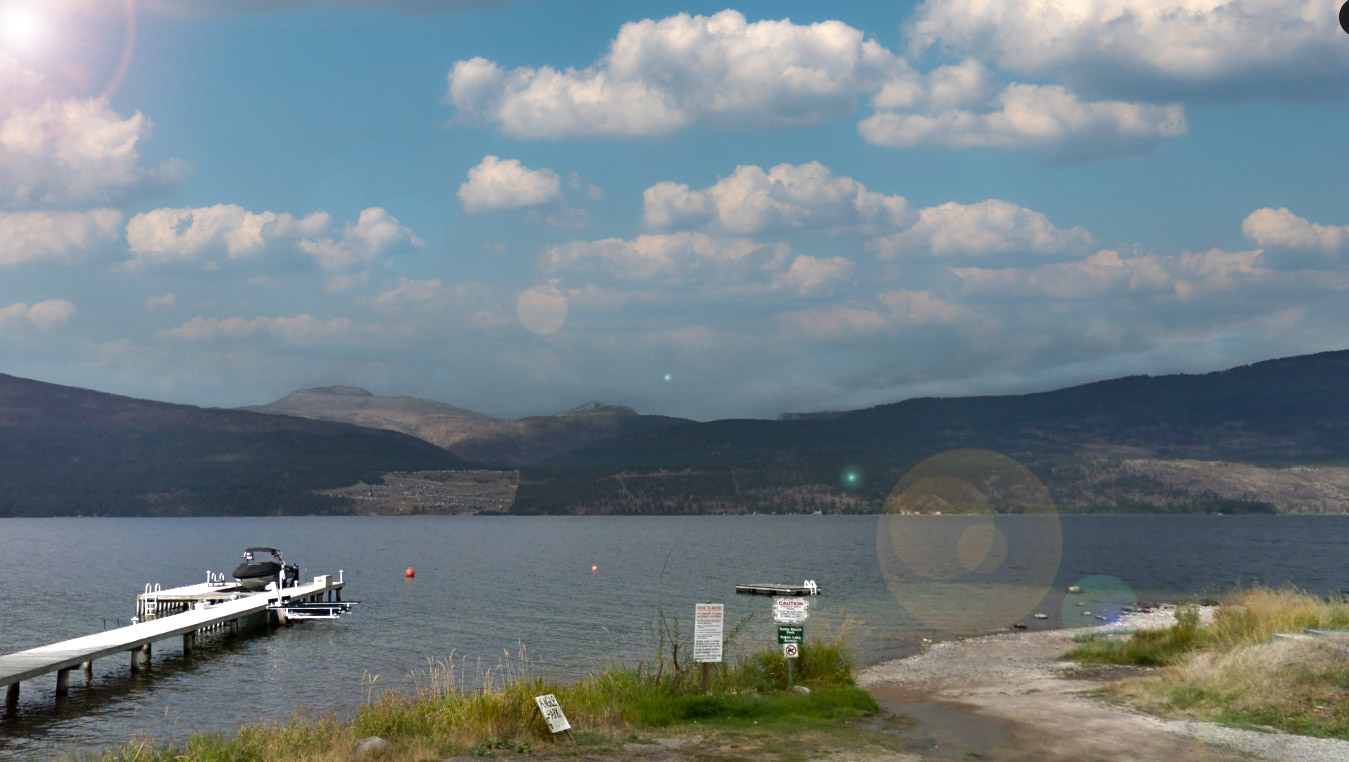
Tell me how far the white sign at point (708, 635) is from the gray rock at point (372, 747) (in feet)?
23.4

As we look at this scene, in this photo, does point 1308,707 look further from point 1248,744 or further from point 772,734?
point 772,734

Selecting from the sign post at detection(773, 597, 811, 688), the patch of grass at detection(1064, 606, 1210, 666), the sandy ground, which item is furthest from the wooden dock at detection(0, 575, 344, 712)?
the patch of grass at detection(1064, 606, 1210, 666)

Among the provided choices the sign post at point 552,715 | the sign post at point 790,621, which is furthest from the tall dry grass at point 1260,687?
the sign post at point 552,715

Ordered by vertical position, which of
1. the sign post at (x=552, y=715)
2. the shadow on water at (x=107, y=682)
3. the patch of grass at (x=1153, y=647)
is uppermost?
the sign post at (x=552, y=715)

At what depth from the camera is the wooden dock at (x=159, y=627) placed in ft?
115

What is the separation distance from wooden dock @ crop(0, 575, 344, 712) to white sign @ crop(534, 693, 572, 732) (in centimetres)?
2389

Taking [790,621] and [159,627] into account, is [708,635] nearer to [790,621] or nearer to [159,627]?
[790,621]

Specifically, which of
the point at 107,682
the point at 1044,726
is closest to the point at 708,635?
the point at 1044,726

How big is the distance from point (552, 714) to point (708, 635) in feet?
15.8

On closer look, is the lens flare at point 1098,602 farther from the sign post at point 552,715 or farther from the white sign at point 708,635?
the sign post at point 552,715

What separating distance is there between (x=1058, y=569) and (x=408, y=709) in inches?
4114

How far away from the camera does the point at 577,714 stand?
20312 millimetres

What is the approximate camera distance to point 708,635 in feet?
73.5

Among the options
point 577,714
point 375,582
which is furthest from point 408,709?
point 375,582
